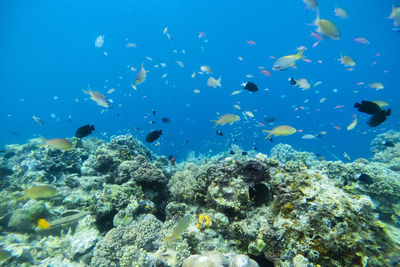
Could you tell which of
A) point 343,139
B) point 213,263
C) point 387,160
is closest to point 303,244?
point 213,263

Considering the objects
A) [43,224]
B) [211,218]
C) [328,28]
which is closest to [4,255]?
[43,224]

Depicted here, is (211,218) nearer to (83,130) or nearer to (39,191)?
(83,130)

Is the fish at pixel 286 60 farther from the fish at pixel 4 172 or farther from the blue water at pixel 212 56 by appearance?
the blue water at pixel 212 56

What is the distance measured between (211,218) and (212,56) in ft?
265

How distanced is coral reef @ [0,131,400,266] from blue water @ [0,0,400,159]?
124 ft

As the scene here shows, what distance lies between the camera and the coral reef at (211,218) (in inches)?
102

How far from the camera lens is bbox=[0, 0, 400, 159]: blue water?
196 ft

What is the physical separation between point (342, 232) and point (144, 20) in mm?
91803

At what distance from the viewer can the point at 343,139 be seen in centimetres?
8531

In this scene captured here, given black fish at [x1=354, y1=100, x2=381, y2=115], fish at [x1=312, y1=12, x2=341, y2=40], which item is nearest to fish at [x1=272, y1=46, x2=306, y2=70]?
fish at [x1=312, y1=12, x2=341, y2=40]

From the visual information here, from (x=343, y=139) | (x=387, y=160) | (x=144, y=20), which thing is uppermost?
(x=144, y=20)

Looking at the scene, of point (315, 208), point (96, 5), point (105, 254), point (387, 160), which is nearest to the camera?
point (315, 208)

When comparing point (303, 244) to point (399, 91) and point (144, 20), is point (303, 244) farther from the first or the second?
point (399, 91)

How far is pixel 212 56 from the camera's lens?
252 feet
